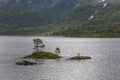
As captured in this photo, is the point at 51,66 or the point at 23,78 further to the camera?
the point at 51,66

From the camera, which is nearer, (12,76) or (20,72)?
(12,76)

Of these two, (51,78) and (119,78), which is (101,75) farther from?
(51,78)

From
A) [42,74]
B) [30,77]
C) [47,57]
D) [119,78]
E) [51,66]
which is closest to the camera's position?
[119,78]

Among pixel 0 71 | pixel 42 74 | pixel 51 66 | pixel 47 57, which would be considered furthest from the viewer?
pixel 47 57

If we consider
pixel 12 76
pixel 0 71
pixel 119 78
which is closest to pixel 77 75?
pixel 119 78

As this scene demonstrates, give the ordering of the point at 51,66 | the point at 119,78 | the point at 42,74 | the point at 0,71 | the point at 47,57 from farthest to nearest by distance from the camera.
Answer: the point at 47,57, the point at 51,66, the point at 0,71, the point at 42,74, the point at 119,78

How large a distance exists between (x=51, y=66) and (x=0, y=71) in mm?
28338

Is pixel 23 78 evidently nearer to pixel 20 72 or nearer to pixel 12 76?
pixel 12 76

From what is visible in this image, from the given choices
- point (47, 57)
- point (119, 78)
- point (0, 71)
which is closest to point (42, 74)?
point (0, 71)

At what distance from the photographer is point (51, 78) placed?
367 ft

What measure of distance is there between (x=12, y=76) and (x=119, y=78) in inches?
1701

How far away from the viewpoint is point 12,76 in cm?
11769

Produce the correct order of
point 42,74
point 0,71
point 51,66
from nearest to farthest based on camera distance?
point 42,74
point 0,71
point 51,66

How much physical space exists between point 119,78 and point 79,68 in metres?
35.3
